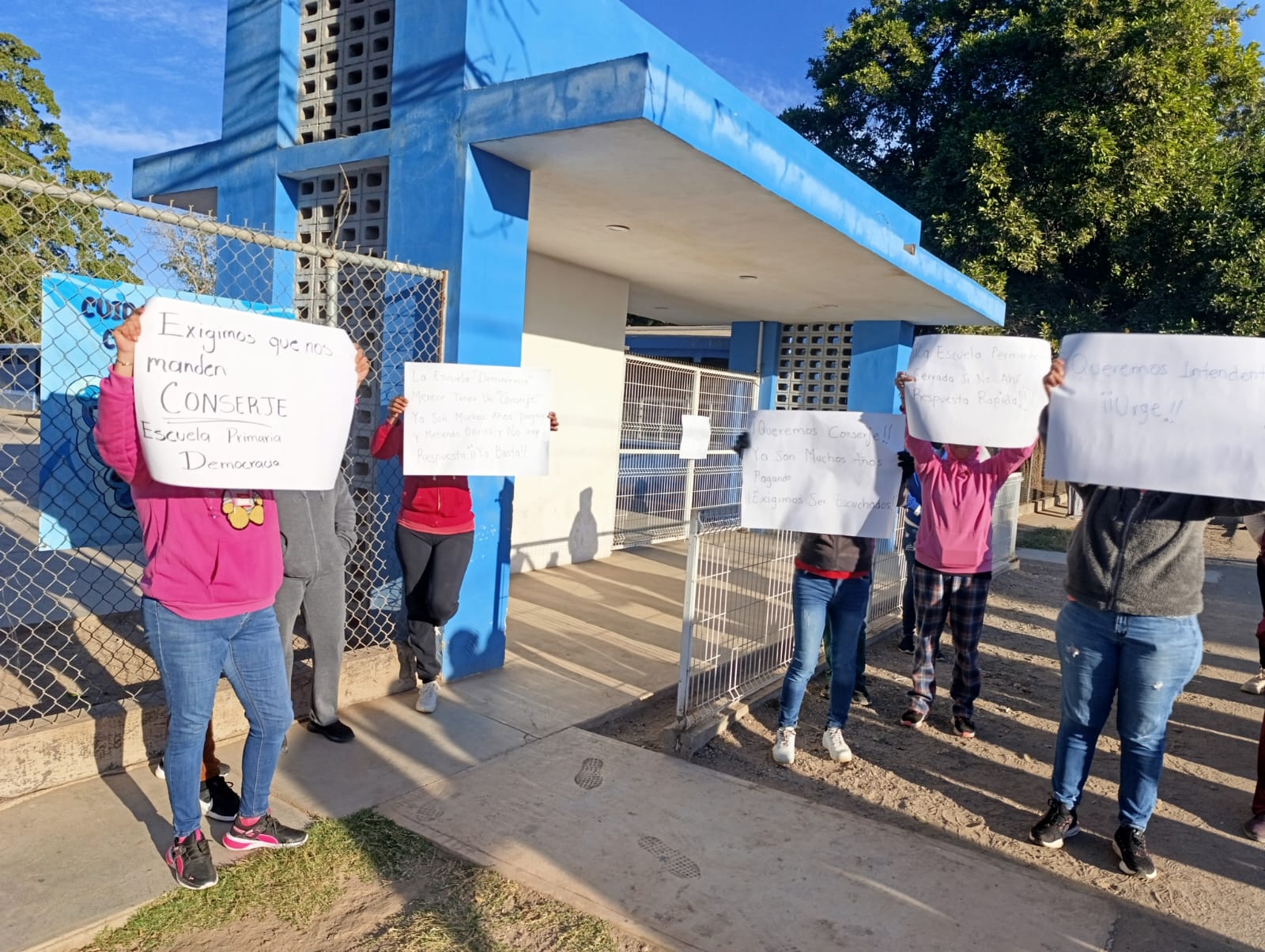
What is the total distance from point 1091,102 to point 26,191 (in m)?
15.0

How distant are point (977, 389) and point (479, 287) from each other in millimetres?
2783

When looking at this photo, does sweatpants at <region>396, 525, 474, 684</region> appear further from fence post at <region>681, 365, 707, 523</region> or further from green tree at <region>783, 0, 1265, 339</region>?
green tree at <region>783, 0, 1265, 339</region>

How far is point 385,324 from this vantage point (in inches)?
197

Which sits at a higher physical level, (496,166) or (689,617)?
(496,166)

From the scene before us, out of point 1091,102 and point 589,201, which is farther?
point 1091,102

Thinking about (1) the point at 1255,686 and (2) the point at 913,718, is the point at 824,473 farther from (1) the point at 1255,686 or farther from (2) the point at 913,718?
(1) the point at 1255,686

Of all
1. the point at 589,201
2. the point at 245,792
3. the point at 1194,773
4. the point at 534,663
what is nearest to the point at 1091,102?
the point at 589,201

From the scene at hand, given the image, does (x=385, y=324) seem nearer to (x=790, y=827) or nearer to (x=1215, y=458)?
(x=790, y=827)

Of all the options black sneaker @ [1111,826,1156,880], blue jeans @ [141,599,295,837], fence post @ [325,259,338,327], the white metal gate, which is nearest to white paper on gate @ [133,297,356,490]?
blue jeans @ [141,599,295,837]

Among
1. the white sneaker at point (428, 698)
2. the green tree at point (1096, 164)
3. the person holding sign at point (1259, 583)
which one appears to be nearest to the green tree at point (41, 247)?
the white sneaker at point (428, 698)

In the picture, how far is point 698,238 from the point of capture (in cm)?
678

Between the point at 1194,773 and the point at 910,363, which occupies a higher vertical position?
the point at 910,363

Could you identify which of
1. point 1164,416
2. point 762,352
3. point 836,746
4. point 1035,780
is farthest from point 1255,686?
point 762,352

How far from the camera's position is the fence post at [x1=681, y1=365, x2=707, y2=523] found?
428 inches
